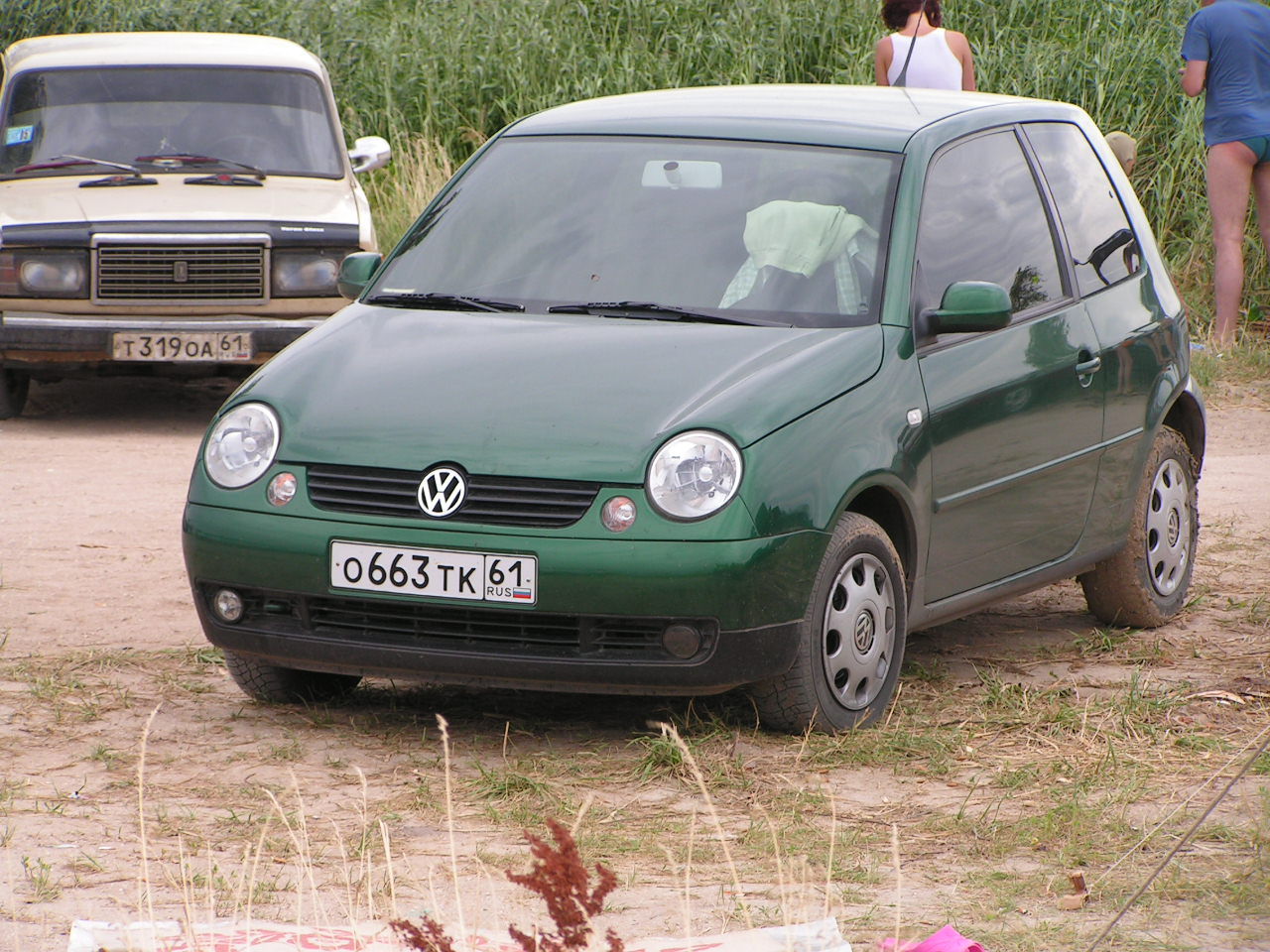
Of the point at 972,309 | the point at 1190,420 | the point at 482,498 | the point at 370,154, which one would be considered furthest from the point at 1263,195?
the point at 482,498

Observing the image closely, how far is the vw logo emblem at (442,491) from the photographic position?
479cm

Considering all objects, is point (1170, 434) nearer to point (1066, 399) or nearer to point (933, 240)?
point (1066, 399)

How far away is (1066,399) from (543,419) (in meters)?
1.82

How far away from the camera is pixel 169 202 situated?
9.99m

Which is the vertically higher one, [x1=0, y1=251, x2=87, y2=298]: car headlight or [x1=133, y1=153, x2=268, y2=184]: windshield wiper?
[x1=133, y1=153, x2=268, y2=184]: windshield wiper

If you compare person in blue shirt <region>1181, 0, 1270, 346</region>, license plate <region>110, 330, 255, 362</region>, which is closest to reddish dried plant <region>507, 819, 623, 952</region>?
license plate <region>110, 330, 255, 362</region>

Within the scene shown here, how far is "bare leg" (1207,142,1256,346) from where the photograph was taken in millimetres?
11969

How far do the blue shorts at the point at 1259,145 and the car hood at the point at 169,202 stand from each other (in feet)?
17.1

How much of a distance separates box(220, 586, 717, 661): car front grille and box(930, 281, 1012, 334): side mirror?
46.3 inches

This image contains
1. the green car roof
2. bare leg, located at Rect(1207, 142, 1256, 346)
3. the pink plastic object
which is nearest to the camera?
the pink plastic object

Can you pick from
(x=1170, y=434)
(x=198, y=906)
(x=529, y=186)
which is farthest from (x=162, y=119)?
(x=198, y=906)

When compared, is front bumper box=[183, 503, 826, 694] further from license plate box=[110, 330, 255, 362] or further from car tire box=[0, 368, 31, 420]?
car tire box=[0, 368, 31, 420]

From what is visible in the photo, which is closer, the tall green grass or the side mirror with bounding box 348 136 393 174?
the side mirror with bounding box 348 136 393 174

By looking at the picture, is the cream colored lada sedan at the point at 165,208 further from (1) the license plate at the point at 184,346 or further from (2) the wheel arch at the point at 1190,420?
(2) the wheel arch at the point at 1190,420
